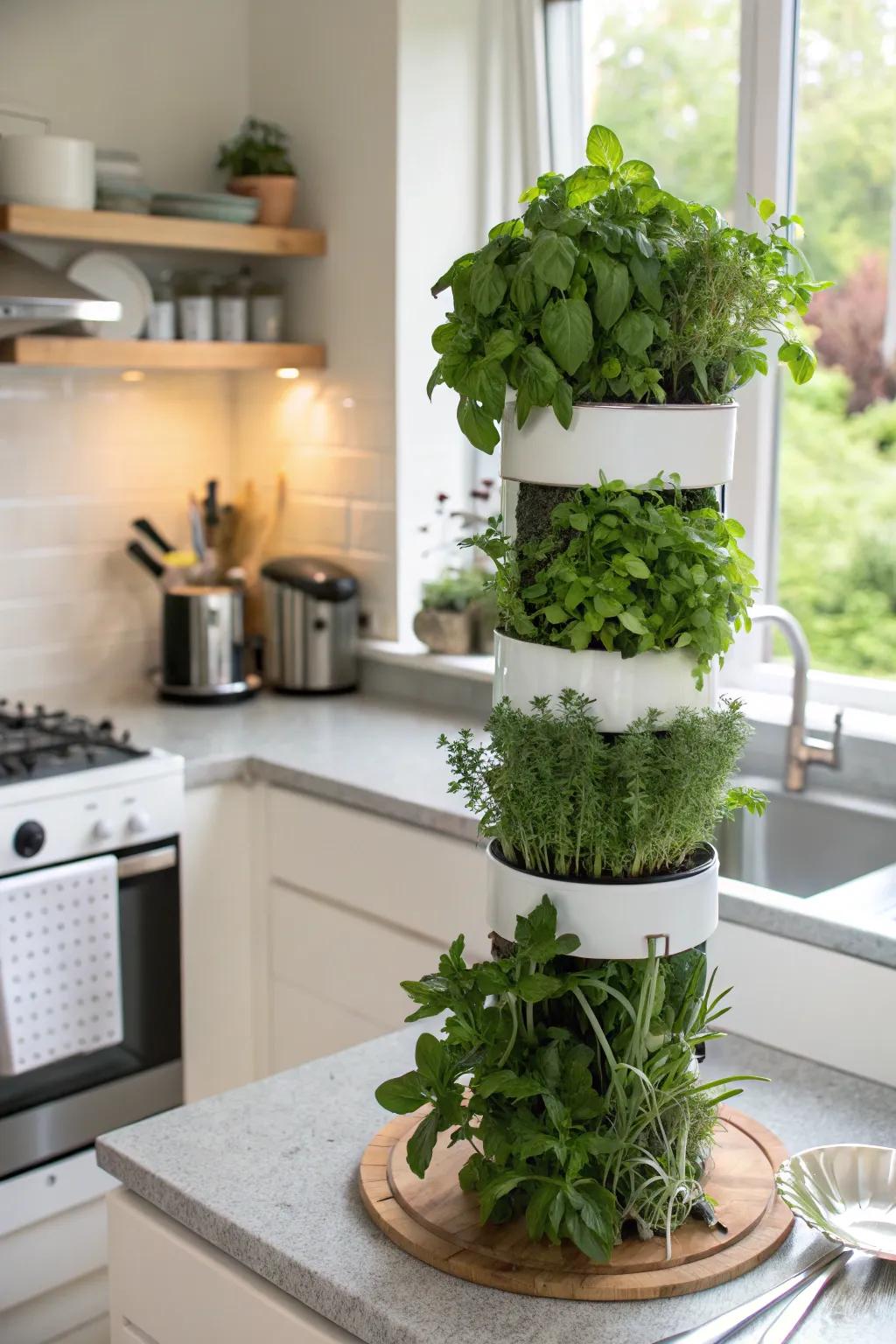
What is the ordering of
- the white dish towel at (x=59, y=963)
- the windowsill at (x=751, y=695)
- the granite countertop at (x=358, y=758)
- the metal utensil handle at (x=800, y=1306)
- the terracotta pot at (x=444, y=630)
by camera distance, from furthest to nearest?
the terracotta pot at (x=444, y=630) → the windowsill at (x=751, y=695) → the white dish towel at (x=59, y=963) → the granite countertop at (x=358, y=758) → the metal utensil handle at (x=800, y=1306)

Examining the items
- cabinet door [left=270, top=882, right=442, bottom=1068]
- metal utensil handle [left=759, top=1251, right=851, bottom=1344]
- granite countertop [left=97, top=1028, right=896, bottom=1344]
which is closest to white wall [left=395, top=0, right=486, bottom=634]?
cabinet door [left=270, top=882, right=442, bottom=1068]

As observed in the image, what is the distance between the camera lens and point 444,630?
119 inches

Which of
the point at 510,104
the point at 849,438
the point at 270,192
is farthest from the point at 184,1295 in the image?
the point at 849,438

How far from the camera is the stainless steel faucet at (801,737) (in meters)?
2.36

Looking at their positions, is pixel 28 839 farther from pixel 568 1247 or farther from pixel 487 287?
pixel 487 287

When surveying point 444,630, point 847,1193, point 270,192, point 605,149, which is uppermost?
point 270,192

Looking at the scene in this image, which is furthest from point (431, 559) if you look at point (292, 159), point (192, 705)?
point (292, 159)

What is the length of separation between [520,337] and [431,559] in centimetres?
204

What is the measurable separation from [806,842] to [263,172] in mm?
1762

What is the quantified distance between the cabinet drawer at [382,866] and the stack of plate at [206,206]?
3.90 ft

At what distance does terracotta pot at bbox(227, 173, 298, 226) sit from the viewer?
9.98 feet

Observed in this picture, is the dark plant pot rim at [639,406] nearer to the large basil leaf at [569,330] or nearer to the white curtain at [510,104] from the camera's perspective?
the large basil leaf at [569,330]

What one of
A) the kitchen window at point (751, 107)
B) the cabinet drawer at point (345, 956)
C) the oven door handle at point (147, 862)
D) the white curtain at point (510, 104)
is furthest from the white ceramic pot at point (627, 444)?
the white curtain at point (510, 104)

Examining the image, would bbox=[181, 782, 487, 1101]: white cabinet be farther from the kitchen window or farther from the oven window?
the kitchen window
